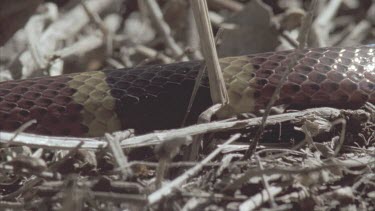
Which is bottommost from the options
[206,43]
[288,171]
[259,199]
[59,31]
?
[59,31]

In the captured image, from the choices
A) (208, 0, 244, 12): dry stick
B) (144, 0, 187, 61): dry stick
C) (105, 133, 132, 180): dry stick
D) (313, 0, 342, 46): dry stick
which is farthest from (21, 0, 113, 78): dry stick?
(105, 133, 132, 180): dry stick

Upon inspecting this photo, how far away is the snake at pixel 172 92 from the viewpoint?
3.78 meters

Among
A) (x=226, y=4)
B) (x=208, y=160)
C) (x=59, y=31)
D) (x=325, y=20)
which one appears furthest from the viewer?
(x=226, y=4)

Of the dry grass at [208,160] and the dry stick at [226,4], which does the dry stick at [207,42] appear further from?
the dry stick at [226,4]

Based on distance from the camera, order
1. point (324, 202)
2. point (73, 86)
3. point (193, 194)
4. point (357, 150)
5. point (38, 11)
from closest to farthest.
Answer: point (193, 194) < point (324, 202) < point (357, 150) < point (73, 86) < point (38, 11)

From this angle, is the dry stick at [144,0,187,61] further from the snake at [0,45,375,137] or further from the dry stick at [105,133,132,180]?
the dry stick at [105,133,132,180]

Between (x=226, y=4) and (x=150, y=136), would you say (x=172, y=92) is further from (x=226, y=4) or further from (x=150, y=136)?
(x=226, y=4)

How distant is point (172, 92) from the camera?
384 cm

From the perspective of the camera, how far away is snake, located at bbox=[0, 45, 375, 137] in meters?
3.78

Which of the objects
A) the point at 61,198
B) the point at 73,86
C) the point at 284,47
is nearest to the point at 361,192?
the point at 61,198

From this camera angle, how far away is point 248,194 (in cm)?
273

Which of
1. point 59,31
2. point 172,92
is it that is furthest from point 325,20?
point 172,92

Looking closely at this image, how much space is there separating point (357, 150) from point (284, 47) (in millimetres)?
1952

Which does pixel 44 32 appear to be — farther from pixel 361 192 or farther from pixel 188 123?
pixel 361 192
